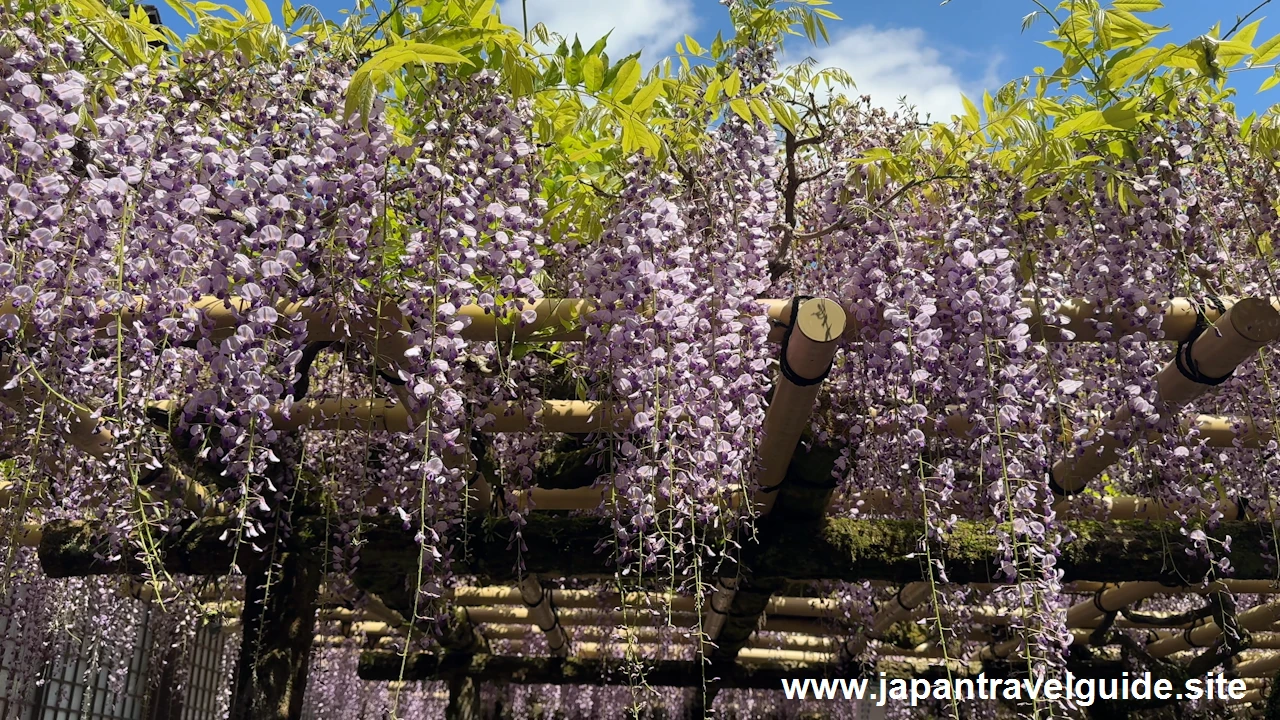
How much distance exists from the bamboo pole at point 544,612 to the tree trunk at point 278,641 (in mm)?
803

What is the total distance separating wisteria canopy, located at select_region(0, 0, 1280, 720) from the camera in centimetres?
183

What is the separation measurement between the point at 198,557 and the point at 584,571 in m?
1.32

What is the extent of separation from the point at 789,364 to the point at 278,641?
2.20 m

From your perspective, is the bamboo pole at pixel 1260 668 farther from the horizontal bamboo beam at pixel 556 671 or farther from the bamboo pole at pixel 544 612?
the bamboo pole at pixel 544 612

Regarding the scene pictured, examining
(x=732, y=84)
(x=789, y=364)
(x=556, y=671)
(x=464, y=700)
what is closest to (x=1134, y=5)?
(x=732, y=84)

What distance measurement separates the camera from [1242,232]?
2.68 meters

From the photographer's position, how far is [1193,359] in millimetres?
2236

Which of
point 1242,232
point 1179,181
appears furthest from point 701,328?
point 1242,232

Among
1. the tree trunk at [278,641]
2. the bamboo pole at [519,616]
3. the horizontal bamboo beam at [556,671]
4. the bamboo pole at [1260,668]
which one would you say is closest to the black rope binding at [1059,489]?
the tree trunk at [278,641]

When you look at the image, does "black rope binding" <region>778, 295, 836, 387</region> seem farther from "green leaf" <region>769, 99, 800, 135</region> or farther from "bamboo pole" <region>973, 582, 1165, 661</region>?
"bamboo pole" <region>973, 582, 1165, 661</region>

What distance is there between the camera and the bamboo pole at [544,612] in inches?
169

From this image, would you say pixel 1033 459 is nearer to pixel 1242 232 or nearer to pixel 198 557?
pixel 1242 232

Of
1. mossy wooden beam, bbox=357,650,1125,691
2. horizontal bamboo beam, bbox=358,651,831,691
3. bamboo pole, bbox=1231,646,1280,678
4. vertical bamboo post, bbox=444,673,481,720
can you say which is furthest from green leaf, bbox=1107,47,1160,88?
bamboo pole, bbox=1231,646,1280,678

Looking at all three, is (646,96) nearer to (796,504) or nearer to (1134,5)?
(1134,5)
